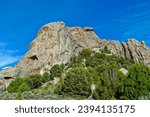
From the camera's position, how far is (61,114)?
4.77m

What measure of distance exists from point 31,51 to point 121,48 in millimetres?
24548

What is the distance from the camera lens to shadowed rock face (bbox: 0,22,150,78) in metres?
93.1

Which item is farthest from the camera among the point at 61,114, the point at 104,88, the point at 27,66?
the point at 27,66

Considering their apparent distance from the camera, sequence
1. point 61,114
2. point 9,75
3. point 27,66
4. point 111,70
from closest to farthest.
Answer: point 61,114 → point 111,70 → point 9,75 → point 27,66

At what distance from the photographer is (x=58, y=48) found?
3777 inches

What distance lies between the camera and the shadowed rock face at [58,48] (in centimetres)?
9306

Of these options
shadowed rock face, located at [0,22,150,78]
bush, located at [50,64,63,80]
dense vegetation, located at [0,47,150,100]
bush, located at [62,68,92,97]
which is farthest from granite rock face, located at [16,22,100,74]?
bush, located at [62,68,92,97]

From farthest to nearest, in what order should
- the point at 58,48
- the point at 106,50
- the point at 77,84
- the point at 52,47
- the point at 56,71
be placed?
the point at 52,47 < the point at 58,48 < the point at 106,50 < the point at 56,71 < the point at 77,84

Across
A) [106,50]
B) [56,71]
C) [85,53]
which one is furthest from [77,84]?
[106,50]

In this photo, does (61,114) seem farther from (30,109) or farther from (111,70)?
(111,70)

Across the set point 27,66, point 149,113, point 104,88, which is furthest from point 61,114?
point 27,66

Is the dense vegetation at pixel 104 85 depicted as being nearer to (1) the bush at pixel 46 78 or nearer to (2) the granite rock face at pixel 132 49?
(1) the bush at pixel 46 78

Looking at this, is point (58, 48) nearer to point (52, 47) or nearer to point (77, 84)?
point (52, 47)

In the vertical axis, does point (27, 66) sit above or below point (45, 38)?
below
